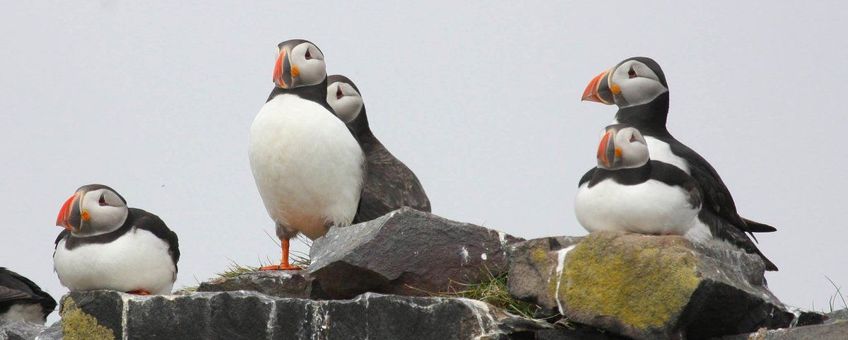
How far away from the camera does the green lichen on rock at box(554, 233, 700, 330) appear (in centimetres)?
718

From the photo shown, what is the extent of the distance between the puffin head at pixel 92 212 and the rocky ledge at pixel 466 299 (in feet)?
1.36

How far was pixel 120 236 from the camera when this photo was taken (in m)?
8.66

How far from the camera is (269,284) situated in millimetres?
8914

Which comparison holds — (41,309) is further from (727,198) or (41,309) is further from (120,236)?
(727,198)

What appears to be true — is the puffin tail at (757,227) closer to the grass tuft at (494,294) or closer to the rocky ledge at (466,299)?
the rocky ledge at (466,299)

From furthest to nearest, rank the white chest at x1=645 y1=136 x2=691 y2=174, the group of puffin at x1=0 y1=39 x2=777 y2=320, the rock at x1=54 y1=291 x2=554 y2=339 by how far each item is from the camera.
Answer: the white chest at x1=645 y1=136 x2=691 y2=174
the group of puffin at x1=0 y1=39 x2=777 y2=320
the rock at x1=54 y1=291 x2=554 y2=339

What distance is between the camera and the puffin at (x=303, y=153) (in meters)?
9.38

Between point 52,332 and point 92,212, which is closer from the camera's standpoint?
point 92,212

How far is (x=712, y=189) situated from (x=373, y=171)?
8.06 ft

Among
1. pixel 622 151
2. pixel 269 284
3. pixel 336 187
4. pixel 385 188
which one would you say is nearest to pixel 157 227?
pixel 269 284

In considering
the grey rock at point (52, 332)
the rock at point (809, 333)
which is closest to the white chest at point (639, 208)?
the rock at point (809, 333)

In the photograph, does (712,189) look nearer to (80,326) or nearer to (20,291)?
(80,326)

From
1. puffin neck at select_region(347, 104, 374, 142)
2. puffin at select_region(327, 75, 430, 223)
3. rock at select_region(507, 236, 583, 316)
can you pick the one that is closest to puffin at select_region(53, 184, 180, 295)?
puffin at select_region(327, 75, 430, 223)

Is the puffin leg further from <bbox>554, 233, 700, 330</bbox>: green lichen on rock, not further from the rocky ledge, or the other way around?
<bbox>554, 233, 700, 330</bbox>: green lichen on rock
